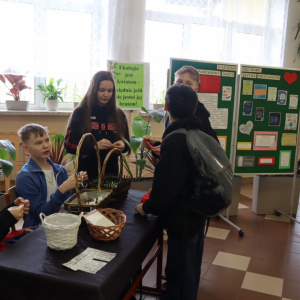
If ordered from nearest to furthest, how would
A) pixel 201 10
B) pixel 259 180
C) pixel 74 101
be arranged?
pixel 259 180, pixel 74 101, pixel 201 10

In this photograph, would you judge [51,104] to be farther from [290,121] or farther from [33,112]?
[290,121]

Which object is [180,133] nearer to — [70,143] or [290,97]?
[70,143]

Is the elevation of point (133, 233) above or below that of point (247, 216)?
above

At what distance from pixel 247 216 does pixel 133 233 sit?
2435mm

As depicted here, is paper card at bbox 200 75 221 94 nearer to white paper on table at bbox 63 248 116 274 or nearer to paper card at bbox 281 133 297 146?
paper card at bbox 281 133 297 146

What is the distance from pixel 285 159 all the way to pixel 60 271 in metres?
2.92

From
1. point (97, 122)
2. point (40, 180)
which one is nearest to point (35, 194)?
point (40, 180)

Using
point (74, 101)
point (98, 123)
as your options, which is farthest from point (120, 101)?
point (98, 123)

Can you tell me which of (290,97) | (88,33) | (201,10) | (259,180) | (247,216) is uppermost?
(201,10)

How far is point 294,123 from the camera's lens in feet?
11.4

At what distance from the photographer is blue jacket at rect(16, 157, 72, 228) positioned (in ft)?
5.50

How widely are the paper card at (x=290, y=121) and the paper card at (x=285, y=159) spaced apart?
0.80 ft

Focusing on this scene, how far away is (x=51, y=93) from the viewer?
3.80 m

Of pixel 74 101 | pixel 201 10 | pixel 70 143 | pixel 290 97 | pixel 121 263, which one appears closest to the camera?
pixel 121 263
